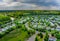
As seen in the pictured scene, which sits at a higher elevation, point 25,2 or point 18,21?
point 25,2

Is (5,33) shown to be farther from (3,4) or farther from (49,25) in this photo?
(49,25)

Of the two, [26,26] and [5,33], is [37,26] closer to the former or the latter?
[26,26]

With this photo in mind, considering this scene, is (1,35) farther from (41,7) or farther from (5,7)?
(41,7)

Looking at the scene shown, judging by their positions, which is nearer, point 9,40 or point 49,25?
point 9,40

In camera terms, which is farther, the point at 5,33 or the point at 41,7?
the point at 41,7

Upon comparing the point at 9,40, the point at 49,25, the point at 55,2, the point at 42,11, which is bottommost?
the point at 9,40

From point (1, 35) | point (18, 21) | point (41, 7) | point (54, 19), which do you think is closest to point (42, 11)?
point (41, 7)

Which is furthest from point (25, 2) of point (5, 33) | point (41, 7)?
point (5, 33)

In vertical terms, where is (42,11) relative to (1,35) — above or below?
above
